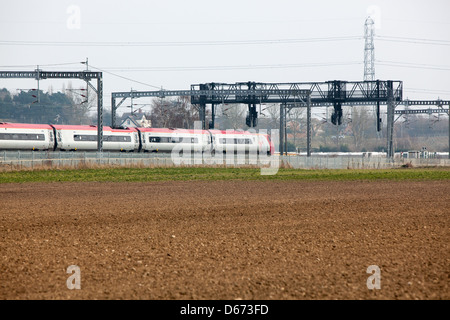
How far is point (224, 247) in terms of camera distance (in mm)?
13062

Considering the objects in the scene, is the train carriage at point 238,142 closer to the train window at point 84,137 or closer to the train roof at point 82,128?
the train roof at point 82,128

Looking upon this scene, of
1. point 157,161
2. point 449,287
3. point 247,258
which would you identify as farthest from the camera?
point 157,161

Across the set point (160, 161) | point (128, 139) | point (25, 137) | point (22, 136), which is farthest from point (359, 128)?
point (22, 136)

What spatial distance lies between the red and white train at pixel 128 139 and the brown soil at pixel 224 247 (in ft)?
92.4

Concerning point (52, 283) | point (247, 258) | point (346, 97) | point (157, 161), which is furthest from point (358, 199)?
point (346, 97)

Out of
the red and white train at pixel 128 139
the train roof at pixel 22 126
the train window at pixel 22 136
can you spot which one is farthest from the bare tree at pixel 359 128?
the train window at pixel 22 136

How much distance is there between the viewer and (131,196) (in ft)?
84.4

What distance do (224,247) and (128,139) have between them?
4588cm

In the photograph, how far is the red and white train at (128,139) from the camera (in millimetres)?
50531

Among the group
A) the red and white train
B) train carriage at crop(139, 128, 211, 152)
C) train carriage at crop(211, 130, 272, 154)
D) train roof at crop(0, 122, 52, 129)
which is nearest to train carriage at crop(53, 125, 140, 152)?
the red and white train

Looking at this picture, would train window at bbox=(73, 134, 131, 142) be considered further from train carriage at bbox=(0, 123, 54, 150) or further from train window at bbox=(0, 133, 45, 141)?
train window at bbox=(0, 133, 45, 141)

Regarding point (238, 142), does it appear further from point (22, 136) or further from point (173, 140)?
point (22, 136)
